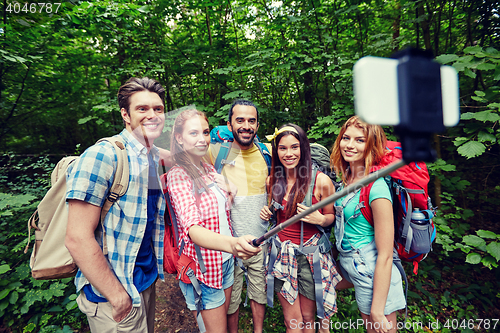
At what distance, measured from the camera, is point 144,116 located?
5.65 feet

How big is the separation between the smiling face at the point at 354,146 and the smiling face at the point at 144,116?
177 centimetres

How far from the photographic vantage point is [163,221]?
1934 mm

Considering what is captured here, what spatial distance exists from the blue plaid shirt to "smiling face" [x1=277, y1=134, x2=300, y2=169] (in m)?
1.34

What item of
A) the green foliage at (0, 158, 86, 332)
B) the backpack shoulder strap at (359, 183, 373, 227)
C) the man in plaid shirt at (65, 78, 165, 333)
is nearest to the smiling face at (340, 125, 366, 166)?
the backpack shoulder strap at (359, 183, 373, 227)

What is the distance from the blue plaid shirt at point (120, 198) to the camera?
4.50 ft

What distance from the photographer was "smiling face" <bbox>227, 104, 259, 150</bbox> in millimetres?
2555

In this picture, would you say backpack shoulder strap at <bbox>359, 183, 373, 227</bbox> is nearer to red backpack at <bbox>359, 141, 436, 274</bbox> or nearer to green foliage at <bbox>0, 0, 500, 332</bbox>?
red backpack at <bbox>359, 141, 436, 274</bbox>

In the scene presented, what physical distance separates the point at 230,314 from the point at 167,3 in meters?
6.08

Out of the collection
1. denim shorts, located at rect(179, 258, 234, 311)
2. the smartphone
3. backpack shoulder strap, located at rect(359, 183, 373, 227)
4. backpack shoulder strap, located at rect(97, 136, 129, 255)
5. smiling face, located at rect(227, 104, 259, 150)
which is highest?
smiling face, located at rect(227, 104, 259, 150)

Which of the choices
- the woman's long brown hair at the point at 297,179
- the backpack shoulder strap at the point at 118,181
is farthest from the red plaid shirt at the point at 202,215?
the woman's long brown hair at the point at 297,179

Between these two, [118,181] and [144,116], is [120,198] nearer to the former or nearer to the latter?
[118,181]

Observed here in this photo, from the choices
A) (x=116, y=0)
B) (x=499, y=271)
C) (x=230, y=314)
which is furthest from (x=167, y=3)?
(x=499, y=271)

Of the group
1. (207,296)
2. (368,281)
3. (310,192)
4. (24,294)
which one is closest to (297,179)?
(310,192)

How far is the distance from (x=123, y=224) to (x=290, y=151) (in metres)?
1.65
